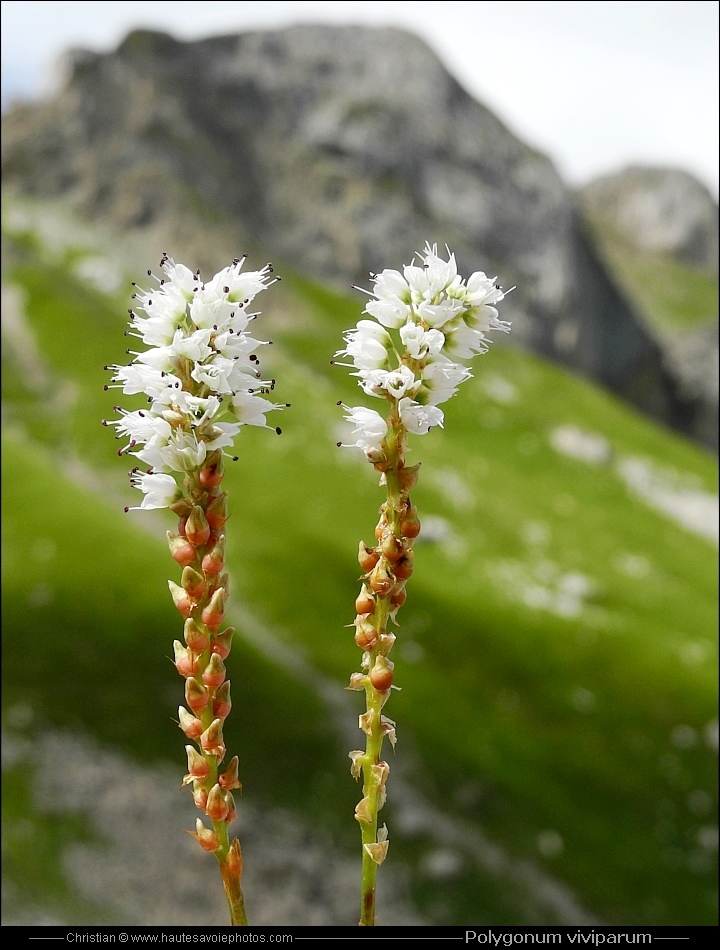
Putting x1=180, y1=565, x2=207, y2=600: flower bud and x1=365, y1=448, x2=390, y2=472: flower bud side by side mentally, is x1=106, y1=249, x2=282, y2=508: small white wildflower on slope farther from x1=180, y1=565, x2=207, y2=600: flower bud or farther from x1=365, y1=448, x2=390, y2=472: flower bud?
x1=365, y1=448, x2=390, y2=472: flower bud

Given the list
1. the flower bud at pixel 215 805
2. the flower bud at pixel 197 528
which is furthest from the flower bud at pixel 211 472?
the flower bud at pixel 215 805

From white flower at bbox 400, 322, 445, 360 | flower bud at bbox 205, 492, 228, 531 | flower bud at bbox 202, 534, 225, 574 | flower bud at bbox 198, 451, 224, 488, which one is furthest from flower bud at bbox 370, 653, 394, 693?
white flower at bbox 400, 322, 445, 360

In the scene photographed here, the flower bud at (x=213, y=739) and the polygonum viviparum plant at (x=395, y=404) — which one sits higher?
the polygonum viviparum plant at (x=395, y=404)

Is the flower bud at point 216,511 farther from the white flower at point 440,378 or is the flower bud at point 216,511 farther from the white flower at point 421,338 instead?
the white flower at point 440,378

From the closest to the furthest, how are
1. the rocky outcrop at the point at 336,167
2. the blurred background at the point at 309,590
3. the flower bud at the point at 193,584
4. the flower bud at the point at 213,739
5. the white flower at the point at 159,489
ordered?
1. the flower bud at the point at 193,584
2. the flower bud at the point at 213,739
3. the white flower at the point at 159,489
4. the blurred background at the point at 309,590
5. the rocky outcrop at the point at 336,167

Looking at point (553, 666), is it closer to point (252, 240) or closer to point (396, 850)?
point (396, 850)

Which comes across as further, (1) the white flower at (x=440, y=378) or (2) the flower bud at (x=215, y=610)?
(1) the white flower at (x=440, y=378)

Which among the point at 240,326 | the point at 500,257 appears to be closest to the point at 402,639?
the point at 240,326

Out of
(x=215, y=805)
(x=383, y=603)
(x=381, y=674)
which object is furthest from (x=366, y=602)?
(x=215, y=805)
